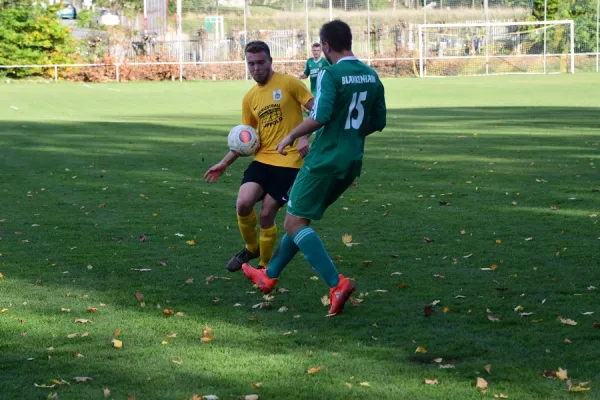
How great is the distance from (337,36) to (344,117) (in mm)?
509

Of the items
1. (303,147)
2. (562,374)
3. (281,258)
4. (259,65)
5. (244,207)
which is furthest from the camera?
(244,207)

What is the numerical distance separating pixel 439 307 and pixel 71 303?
2.53m

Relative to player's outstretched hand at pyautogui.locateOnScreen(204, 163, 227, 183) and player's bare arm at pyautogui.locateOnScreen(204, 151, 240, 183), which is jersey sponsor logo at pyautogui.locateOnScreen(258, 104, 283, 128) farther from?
player's outstretched hand at pyautogui.locateOnScreen(204, 163, 227, 183)

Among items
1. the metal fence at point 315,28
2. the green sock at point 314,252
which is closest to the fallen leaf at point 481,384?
the green sock at point 314,252

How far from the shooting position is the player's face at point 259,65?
707 cm

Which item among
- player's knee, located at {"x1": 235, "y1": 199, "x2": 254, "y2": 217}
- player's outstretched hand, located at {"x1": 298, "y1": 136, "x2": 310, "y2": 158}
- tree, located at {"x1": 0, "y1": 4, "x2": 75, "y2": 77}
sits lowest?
player's knee, located at {"x1": 235, "y1": 199, "x2": 254, "y2": 217}

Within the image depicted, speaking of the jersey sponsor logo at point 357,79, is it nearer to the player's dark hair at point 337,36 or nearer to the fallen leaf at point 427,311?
the player's dark hair at point 337,36

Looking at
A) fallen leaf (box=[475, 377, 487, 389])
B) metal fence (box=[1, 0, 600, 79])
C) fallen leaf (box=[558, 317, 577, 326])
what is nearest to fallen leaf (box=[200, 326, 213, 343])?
A: fallen leaf (box=[475, 377, 487, 389])

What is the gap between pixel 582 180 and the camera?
494 inches

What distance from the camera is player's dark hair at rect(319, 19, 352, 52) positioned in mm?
5992

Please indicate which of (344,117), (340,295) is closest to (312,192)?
(344,117)

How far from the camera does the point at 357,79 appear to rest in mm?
6016

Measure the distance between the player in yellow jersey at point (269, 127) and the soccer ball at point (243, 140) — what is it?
0.08 m

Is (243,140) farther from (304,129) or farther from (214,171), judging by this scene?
(304,129)
